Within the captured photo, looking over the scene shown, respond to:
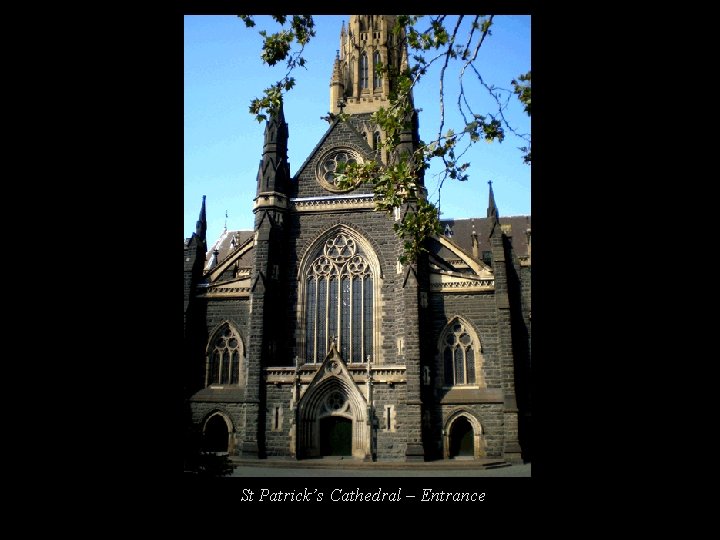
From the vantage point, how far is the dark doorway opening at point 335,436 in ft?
63.3

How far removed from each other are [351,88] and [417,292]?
23632mm

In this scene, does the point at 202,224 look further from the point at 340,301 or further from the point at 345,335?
the point at 345,335

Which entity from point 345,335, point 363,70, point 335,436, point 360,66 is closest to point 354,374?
point 345,335

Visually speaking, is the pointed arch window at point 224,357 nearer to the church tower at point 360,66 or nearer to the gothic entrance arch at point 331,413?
the gothic entrance arch at point 331,413

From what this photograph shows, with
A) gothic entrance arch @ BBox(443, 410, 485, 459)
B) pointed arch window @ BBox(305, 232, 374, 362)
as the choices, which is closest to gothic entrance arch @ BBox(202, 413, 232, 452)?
pointed arch window @ BBox(305, 232, 374, 362)

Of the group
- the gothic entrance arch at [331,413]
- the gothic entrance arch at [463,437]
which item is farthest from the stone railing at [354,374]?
the gothic entrance arch at [463,437]

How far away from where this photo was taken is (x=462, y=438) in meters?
19.4

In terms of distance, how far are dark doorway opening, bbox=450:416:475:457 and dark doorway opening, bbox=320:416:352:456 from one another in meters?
3.95

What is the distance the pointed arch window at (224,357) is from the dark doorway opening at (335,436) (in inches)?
167

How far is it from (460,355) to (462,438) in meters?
3.18

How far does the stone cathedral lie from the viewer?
19.0 metres
